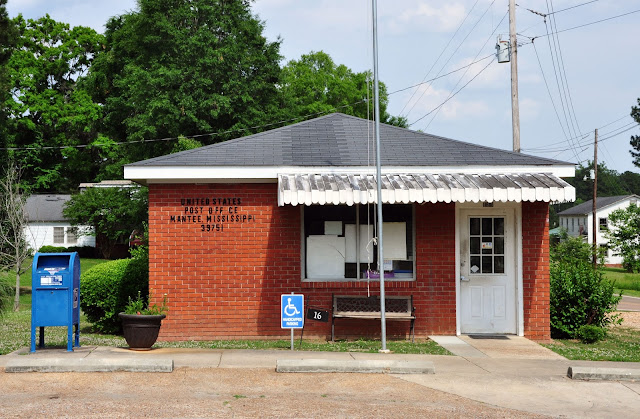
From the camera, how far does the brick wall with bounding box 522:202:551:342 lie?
13961 millimetres

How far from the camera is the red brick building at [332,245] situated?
1354 centimetres

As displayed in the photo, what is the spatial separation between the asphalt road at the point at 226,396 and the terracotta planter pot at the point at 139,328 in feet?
5.96

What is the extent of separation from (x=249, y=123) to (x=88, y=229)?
1676cm

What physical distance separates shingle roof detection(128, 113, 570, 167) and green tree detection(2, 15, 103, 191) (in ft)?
126

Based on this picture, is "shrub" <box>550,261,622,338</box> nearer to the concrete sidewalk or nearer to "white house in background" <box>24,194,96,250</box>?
the concrete sidewalk

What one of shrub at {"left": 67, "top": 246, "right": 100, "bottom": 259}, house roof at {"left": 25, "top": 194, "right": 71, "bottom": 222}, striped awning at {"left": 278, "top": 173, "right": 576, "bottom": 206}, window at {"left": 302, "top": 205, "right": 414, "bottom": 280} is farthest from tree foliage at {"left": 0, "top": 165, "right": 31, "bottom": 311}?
house roof at {"left": 25, "top": 194, "right": 71, "bottom": 222}

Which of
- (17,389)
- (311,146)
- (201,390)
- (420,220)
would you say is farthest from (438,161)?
(17,389)

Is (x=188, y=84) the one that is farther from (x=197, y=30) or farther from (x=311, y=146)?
(x=311, y=146)

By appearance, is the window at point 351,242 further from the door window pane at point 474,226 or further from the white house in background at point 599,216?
the white house in background at point 599,216

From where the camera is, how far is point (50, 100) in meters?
51.7

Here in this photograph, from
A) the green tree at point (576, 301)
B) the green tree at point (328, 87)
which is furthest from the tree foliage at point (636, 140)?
the green tree at point (576, 301)

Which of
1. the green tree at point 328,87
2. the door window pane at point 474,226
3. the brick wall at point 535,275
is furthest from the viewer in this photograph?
the green tree at point 328,87

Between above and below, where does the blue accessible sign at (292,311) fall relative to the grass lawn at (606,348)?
above

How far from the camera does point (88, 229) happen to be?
48.3m
